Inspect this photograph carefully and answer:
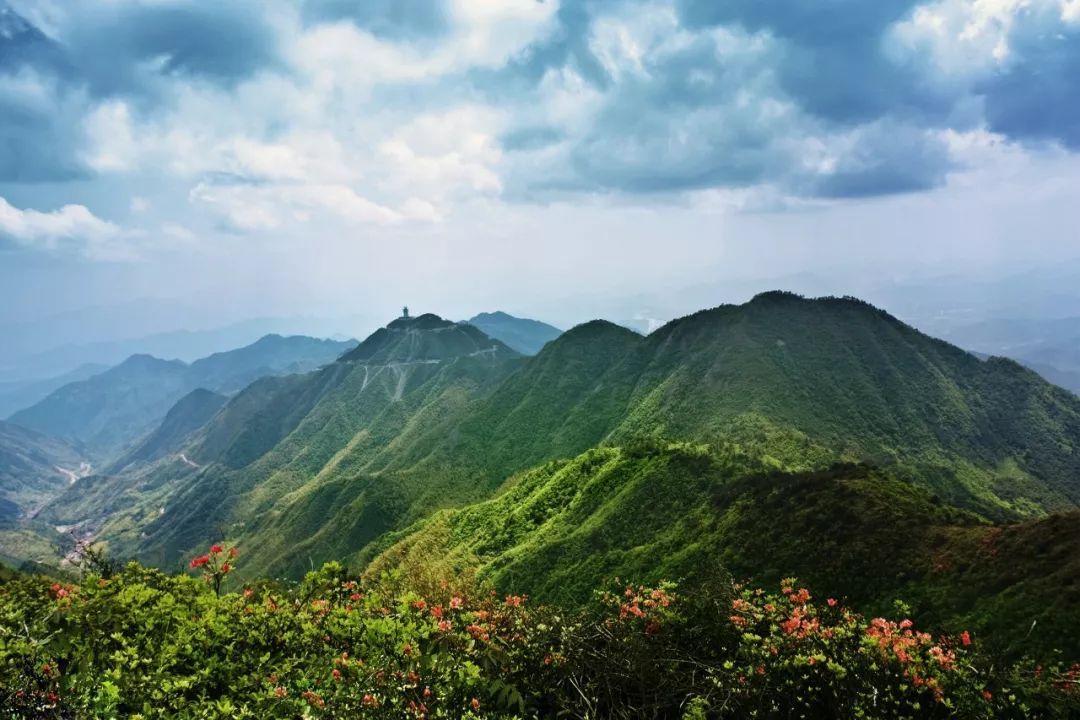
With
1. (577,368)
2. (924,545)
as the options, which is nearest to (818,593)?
(924,545)

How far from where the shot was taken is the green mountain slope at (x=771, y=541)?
87.2 ft

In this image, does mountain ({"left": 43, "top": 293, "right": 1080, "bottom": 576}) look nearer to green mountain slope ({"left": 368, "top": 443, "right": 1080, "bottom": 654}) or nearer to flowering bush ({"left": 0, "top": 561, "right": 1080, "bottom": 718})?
green mountain slope ({"left": 368, "top": 443, "right": 1080, "bottom": 654})

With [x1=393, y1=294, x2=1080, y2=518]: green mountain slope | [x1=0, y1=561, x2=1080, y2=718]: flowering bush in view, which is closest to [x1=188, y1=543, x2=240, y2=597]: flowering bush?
[x1=0, y1=561, x2=1080, y2=718]: flowering bush

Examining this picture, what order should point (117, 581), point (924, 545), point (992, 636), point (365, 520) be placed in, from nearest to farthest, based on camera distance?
point (117, 581) → point (992, 636) → point (924, 545) → point (365, 520)

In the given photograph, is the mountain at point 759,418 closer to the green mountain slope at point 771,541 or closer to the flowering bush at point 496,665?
the green mountain slope at point 771,541

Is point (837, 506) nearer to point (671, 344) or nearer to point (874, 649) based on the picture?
point (874, 649)

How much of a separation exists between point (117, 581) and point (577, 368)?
13674cm

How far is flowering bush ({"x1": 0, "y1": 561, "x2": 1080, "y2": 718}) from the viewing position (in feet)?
26.5

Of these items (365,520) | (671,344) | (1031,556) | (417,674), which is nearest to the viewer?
(417,674)

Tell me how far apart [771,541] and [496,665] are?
32.8m

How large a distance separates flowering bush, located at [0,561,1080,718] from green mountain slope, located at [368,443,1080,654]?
1.95 metres

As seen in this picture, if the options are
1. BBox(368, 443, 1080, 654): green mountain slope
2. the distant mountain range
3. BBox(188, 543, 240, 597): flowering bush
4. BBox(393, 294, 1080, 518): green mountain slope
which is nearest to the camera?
BBox(188, 543, 240, 597): flowering bush

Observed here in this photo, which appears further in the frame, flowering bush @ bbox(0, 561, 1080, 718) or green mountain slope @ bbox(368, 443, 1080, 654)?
green mountain slope @ bbox(368, 443, 1080, 654)

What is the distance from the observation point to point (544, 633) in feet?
31.5
